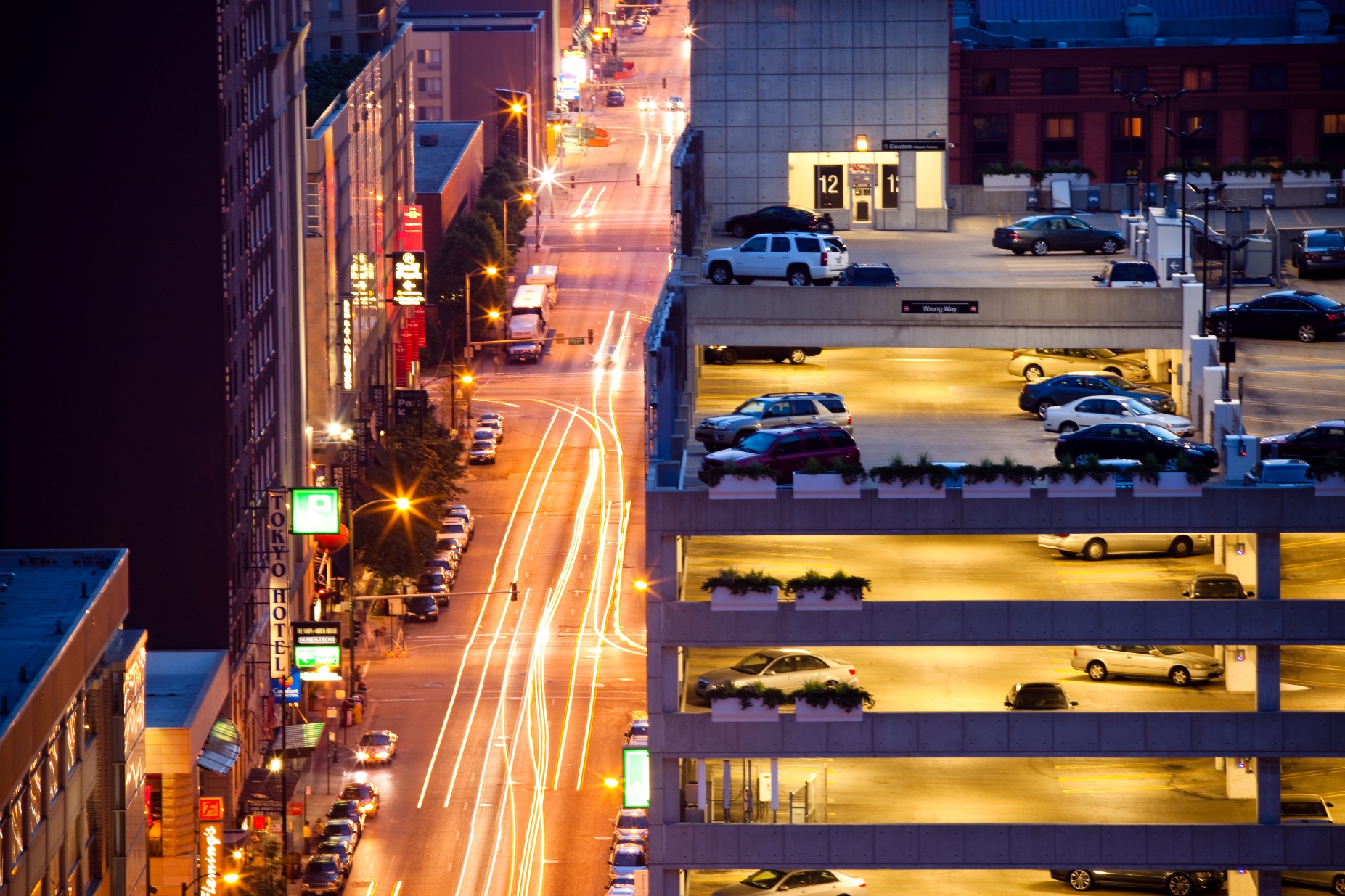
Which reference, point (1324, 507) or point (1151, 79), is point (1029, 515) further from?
point (1151, 79)

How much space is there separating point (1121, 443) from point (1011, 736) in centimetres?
1046

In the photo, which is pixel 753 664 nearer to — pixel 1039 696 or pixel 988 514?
pixel 1039 696

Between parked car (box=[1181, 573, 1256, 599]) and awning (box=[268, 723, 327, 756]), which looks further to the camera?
awning (box=[268, 723, 327, 756])

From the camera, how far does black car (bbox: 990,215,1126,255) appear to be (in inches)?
3615

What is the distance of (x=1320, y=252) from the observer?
298 feet

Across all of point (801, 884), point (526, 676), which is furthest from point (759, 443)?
point (526, 676)

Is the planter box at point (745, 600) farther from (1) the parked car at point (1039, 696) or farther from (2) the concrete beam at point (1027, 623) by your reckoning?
(1) the parked car at point (1039, 696)

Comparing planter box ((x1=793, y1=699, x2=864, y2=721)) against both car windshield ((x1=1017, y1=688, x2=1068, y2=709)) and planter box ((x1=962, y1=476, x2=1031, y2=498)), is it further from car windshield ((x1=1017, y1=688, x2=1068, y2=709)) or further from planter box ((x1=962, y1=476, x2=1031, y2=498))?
planter box ((x1=962, y1=476, x2=1031, y2=498))

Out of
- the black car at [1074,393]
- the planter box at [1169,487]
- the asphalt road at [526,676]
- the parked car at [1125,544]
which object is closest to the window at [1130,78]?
the asphalt road at [526,676]

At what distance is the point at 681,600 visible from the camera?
60125 millimetres

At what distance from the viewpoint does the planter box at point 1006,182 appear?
337ft

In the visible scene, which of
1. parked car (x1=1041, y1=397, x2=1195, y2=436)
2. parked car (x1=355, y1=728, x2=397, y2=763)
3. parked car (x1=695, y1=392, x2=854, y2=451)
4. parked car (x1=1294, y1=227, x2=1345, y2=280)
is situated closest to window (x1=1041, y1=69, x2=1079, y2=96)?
parked car (x1=1294, y1=227, x2=1345, y2=280)

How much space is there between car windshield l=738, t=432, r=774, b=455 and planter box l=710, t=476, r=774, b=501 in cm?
723

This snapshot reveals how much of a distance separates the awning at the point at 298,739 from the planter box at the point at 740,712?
41.5 metres
